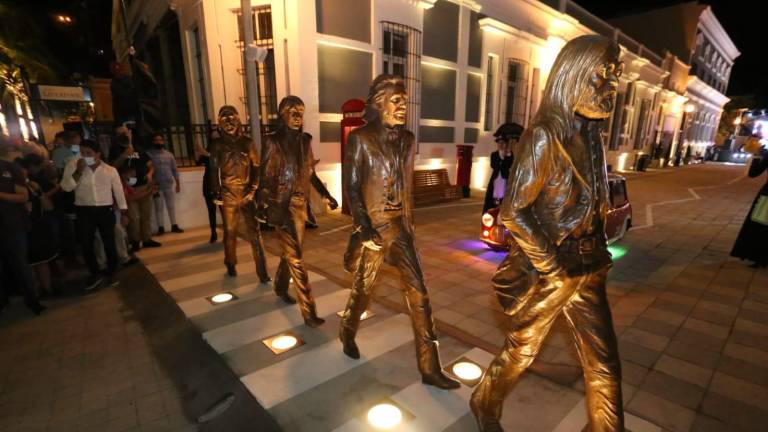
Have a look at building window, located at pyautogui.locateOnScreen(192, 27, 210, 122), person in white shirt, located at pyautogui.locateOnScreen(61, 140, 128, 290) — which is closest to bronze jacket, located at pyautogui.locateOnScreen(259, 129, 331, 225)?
person in white shirt, located at pyautogui.locateOnScreen(61, 140, 128, 290)

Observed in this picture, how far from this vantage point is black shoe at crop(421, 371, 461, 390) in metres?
2.74

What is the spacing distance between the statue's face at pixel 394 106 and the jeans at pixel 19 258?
14.7 ft

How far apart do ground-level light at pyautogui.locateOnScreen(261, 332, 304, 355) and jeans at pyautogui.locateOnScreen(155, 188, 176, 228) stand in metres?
5.10

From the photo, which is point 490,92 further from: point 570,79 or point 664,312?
point 570,79

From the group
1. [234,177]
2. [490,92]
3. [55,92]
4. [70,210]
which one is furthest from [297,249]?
[490,92]

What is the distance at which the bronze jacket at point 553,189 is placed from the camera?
68.7 inches

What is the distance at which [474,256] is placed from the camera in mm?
6184

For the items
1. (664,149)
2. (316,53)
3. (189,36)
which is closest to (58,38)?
(189,36)

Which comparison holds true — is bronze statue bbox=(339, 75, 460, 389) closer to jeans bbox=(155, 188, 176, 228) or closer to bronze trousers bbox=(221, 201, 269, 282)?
bronze trousers bbox=(221, 201, 269, 282)

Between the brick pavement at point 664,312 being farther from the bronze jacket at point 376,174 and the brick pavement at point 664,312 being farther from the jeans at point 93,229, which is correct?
the jeans at point 93,229

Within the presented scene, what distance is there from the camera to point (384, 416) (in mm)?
2516

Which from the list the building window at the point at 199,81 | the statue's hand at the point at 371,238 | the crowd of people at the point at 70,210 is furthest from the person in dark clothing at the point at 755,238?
the building window at the point at 199,81

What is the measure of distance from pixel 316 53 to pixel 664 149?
1254 inches

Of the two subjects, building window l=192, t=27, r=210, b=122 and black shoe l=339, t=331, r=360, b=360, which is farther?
building window l=192, t=27, r=210, b=122
